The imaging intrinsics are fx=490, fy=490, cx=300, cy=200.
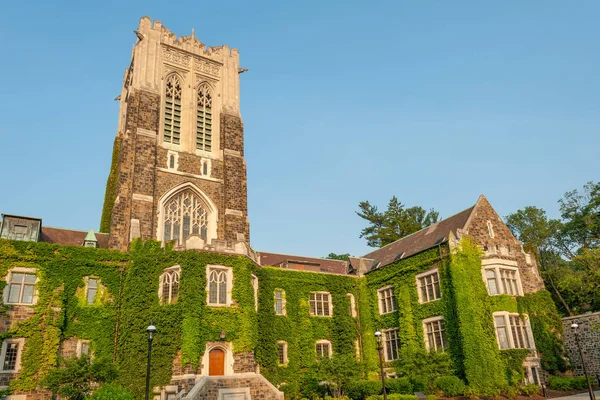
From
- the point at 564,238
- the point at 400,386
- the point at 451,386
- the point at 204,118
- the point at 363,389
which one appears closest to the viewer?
the point at 451,386

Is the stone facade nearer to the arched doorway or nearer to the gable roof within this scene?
the gable roof

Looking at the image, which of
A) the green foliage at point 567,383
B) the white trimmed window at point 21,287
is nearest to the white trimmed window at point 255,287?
the white trimmed window at point 21,287

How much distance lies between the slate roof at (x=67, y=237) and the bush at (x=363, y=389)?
59.2ft

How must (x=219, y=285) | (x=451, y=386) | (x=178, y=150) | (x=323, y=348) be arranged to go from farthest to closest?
1. (x=178, y=150)
2. (x=323, y=348)
3. (x=219, y=285)
4. (x=451, y=386)

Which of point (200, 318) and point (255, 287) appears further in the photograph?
point (255, 287)

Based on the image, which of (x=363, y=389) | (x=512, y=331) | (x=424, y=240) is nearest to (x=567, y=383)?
(x=512, y=331)

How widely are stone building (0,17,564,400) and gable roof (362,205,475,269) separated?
20cm

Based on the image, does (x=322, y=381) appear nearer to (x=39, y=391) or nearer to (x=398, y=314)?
(x=398, y=314)

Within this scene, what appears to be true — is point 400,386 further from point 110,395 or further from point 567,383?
point 110,395

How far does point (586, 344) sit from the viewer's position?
107 ft

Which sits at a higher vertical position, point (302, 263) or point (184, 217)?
point (184, 217)

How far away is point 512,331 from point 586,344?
7.11 meters

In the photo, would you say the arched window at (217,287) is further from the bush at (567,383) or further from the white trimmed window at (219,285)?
the bush at (567,383)

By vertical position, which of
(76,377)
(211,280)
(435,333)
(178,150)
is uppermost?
(178,150)
